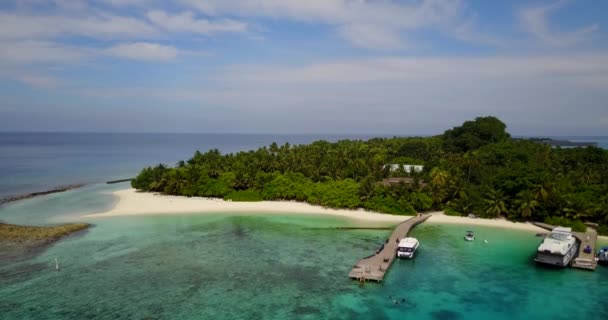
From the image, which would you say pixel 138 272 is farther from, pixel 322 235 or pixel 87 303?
pixel 322 235

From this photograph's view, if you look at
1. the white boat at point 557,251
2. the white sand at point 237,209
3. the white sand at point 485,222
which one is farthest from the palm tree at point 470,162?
the white boat at point 557,251

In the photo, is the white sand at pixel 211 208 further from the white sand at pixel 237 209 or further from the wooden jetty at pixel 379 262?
the wooden jetty at pixel 379 262

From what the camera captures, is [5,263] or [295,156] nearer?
[5,263]

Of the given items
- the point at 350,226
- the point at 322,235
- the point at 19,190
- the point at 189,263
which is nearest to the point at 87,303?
the point at 189,263

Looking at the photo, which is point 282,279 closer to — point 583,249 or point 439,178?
point 583,249

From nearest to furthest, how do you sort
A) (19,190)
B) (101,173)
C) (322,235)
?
(322,235)
(19,190)
(101,173)

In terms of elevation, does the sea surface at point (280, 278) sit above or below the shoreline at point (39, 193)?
below
